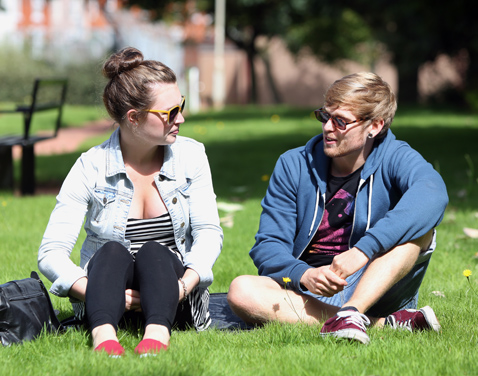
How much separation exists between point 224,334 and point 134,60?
138cm

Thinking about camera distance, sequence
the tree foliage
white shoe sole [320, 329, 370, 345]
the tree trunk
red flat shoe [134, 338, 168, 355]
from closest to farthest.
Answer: red flat shoe [134, 338, 168, 355]
white shoe sole [320, 329, 370, 345]
the tree foliage
the tree trunk

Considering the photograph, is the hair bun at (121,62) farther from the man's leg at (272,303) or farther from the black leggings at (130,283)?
the man's leg at (272,303)

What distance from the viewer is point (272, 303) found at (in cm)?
361

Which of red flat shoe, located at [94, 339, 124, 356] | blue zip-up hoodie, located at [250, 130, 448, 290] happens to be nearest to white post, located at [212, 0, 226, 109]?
blue zip-up hoodie, located at [250, 130, 448, 290]

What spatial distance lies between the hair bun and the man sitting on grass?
943 mm

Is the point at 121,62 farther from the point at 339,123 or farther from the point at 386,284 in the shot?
the point at 386,284

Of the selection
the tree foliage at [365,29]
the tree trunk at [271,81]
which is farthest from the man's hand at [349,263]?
the tree trunk at [271,81]

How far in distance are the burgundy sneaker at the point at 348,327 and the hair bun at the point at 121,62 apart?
4.97 feet

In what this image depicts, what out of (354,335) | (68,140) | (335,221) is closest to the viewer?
(354,335)

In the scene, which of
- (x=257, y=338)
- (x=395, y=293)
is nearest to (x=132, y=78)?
(x=257, y=338)

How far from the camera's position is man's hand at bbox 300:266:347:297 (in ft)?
10.8

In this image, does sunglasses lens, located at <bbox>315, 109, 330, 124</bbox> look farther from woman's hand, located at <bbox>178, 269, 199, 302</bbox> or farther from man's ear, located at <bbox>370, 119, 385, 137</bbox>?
woman's hand, located at <bbox>178, 269, 199, 302</bbox>

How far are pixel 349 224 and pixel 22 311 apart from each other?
1653mm

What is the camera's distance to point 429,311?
343cm
